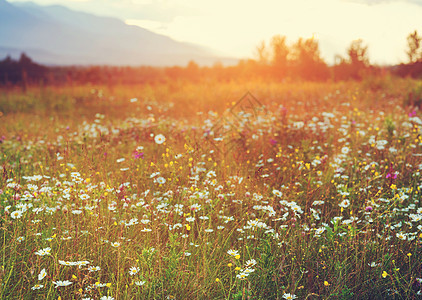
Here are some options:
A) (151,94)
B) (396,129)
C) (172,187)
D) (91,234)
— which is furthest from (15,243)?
(151,94)

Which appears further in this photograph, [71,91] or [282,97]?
[71,91]

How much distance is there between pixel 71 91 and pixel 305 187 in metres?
12.5

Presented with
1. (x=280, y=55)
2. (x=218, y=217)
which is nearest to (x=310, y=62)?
(x=280, y=55)

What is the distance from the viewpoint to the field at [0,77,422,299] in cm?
210

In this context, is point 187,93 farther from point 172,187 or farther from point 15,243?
point 15,243

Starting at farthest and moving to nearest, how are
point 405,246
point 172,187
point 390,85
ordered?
point 390,85 < point 172,187 < point 405,246

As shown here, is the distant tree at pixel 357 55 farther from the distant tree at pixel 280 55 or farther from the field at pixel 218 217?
the field at pixel 218 217

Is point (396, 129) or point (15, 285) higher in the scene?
point (396, 129)

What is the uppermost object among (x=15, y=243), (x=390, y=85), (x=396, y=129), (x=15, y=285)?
(x=390, y=85)

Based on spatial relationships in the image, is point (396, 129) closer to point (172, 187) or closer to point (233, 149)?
point (233, 149)

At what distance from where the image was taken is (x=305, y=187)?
11.2 ft

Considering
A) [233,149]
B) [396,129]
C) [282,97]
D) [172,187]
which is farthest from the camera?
[282,97]

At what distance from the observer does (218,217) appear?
2.71m

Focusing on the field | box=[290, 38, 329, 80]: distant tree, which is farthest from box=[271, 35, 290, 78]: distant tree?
the field
